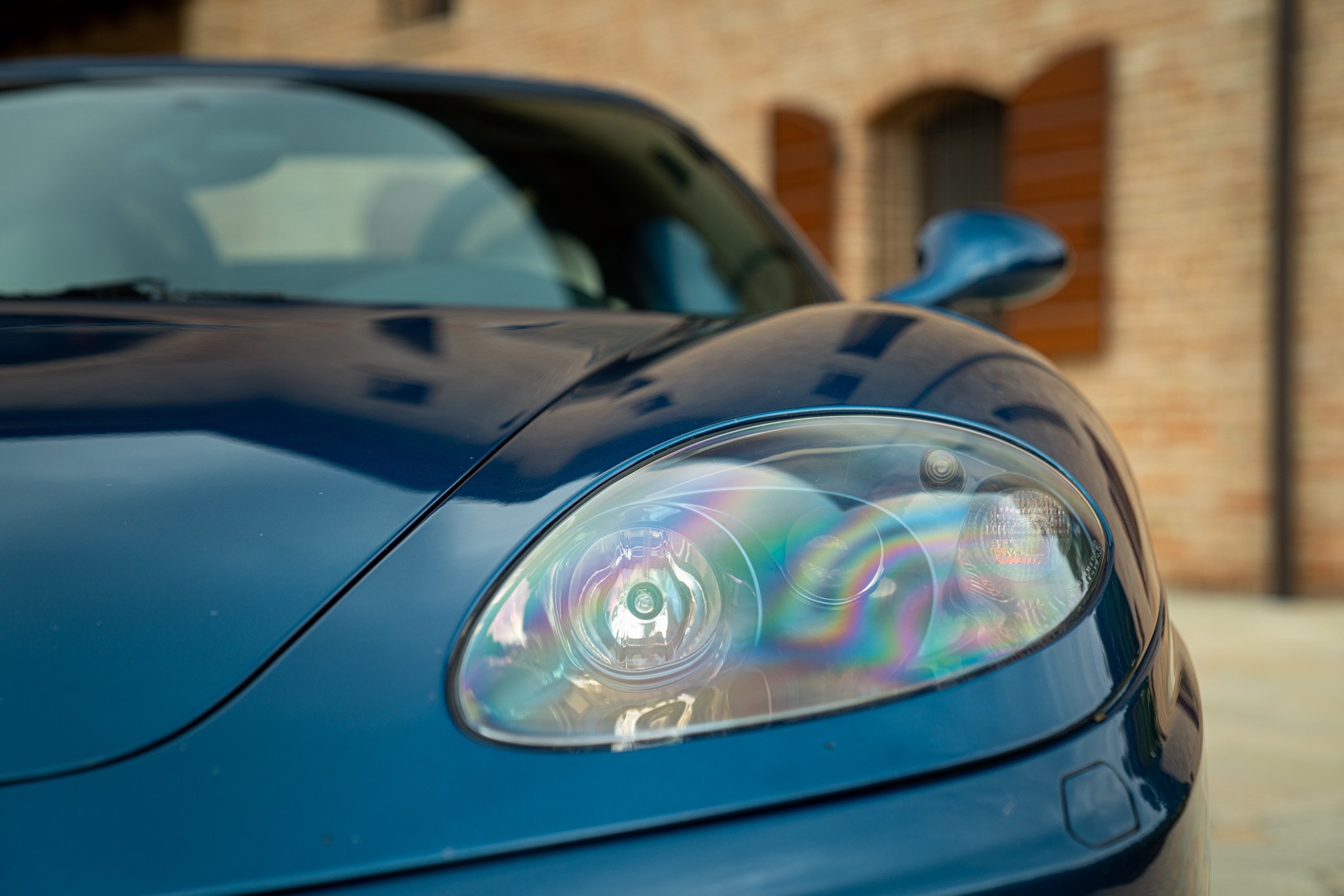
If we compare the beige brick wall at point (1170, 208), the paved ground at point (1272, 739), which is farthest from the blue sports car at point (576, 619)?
the beige brick wall at point (1170, 208)

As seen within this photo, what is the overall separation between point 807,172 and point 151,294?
6435 millimetres

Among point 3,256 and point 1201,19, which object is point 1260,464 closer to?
point 1201,19

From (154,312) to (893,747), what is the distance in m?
0.85

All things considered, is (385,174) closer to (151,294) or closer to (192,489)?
(151,294)

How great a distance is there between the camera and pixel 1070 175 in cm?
650

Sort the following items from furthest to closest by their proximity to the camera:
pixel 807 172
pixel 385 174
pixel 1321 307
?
pixel 807 172 → pixel 1321 307 → pixel 385 174

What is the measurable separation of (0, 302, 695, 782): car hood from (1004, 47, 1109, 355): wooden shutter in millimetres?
5864

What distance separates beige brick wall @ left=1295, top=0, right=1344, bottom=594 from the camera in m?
5.73

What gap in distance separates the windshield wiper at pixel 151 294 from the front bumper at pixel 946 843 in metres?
0.90

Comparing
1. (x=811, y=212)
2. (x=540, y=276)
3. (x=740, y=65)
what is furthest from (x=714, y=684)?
(x=740, y=65)

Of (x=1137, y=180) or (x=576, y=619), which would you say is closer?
(x=576, y=619)

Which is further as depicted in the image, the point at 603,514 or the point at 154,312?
the point at 154,312

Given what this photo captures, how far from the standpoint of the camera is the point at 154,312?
1212mm

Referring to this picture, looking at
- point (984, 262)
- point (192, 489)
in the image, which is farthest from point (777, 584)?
point (984, 262)
